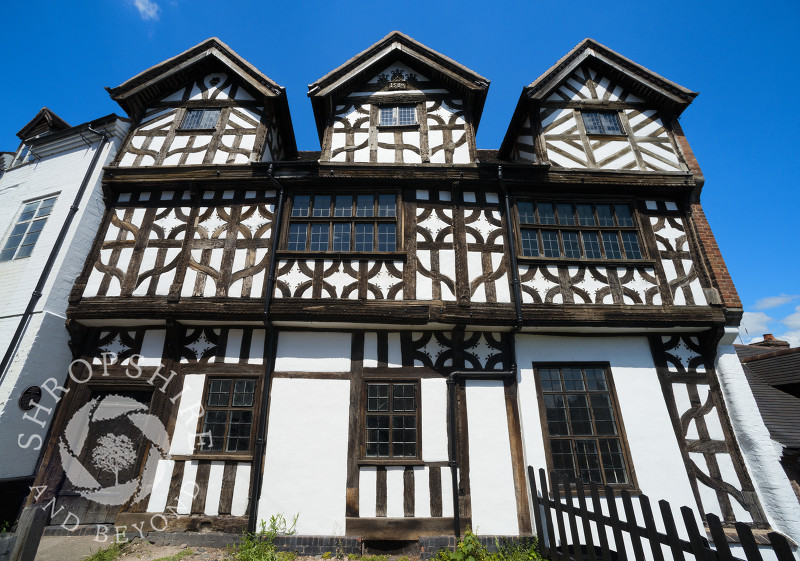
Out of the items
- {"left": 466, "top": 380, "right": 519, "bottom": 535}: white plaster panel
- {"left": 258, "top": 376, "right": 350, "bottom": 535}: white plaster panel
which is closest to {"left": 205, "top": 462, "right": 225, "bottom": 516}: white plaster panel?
{"left": 258, "top": 376, "right": 350, "bottom": 535}: white plaster panel

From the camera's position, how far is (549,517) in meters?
6.68

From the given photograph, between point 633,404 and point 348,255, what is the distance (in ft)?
23.0

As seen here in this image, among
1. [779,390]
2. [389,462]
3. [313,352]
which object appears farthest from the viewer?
[779,390]

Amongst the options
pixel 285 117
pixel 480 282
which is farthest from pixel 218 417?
pixel 285 117

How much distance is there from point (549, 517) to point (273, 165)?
30.9 ft

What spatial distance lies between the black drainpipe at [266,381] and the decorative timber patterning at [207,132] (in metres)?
1.85

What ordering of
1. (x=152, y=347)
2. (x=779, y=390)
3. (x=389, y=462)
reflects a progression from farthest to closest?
(x=779, y=390)
(x=152, y=347)
(x=389, y=462)

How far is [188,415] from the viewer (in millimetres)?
8086

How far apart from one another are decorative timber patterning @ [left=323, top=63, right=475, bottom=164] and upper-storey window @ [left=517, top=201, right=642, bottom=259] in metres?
2.40

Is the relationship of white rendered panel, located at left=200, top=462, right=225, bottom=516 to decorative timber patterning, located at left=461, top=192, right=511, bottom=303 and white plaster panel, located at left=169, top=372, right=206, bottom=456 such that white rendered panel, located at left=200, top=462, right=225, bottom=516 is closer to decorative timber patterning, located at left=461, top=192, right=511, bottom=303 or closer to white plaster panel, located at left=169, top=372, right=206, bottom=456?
white plaster panel, located at left=169, top=372, right=206, bottom=456

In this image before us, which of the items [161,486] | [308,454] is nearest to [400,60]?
[308,454]

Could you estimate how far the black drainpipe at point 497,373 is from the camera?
24.5 feet

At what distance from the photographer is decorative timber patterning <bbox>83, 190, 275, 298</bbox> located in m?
8.80

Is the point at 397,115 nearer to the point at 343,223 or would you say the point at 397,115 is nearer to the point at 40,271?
the point at 343,223
